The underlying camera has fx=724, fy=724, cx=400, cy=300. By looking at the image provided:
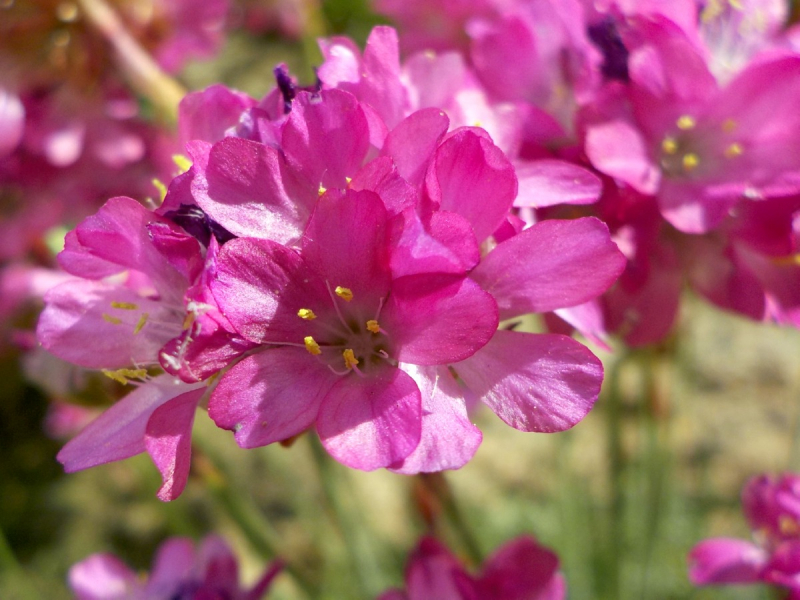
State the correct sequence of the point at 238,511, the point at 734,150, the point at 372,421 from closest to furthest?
the point at 372,421 → the point at 734,150 → the point at 238,511

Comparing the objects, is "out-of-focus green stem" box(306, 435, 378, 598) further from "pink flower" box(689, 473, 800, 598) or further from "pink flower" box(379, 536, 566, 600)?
"pink flower" box(689, 473, 800, 598)

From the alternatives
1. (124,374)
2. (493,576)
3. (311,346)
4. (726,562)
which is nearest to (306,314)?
(311,346)

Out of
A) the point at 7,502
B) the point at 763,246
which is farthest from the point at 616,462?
the point at 7,502

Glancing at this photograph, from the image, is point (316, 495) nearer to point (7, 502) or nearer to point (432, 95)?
point (7, 502)

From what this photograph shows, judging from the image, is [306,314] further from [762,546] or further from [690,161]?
[762,546]

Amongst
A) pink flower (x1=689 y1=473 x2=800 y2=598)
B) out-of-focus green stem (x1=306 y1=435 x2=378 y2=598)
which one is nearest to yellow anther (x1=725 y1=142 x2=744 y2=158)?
pink flower (x1=689 y1=473 x2=800 y2=598)

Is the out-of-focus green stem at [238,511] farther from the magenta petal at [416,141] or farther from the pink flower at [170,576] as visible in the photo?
the magenta petal at [416,141]
